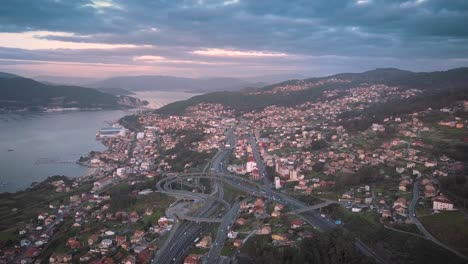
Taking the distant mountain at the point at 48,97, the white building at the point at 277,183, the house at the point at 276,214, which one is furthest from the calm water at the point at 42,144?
the house at the point at 276,214

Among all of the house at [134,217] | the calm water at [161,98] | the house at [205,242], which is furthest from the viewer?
the calm water at [161,98]

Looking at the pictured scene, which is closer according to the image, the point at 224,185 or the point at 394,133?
the point at 224,185

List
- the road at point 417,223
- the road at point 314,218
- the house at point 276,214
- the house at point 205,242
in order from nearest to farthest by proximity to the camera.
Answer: the road at point 417,223, the road at point 314,218, the house at point 205,242, the house at point 276,214

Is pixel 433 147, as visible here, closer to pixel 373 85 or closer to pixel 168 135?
pixel 168 135

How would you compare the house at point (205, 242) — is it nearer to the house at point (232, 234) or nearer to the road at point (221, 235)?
the road at point (221, 235)

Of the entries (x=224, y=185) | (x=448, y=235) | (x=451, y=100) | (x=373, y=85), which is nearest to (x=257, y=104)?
(x=373, y=85)
